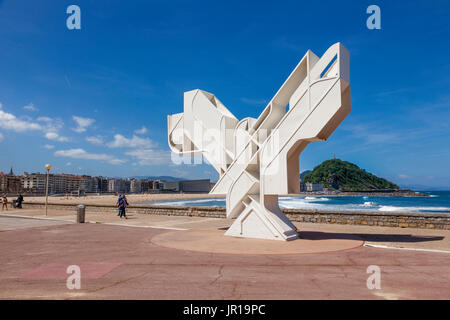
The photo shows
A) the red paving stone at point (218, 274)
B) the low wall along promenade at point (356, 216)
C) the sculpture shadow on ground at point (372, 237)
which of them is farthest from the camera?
the low wall along promenade at point (356, 216)

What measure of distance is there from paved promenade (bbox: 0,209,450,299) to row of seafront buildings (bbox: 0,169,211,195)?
12860 cm

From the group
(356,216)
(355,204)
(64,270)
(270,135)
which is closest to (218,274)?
(64,270)

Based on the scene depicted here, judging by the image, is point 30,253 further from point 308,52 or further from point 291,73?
point 308,52

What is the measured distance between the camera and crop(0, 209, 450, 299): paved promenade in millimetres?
4477

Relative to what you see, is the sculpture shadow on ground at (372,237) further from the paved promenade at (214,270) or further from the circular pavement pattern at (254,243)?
the paved promenade at (214,270)

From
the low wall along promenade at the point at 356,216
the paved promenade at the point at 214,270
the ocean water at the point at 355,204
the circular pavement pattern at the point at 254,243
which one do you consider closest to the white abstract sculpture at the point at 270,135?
the circular pavement pattern at the point at 254,243

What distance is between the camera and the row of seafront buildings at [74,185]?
140 meters

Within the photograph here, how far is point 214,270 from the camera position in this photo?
5863 mm

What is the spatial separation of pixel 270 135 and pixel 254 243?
3.39 m

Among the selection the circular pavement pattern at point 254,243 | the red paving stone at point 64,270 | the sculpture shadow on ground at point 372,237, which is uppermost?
the red paving stone at point 64,270

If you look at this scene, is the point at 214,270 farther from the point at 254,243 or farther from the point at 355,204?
the point at 355,204

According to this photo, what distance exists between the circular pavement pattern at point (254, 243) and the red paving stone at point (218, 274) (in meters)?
0.44

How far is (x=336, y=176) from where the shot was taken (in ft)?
644

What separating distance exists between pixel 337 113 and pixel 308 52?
Answer: 2198mm
